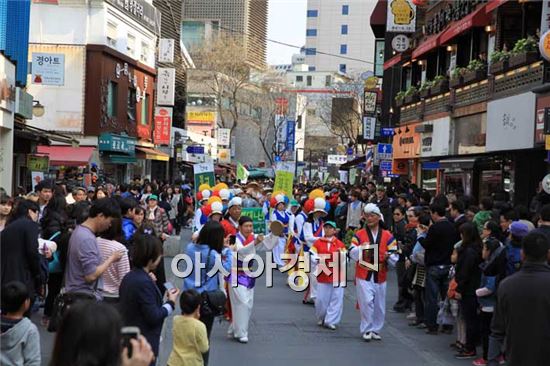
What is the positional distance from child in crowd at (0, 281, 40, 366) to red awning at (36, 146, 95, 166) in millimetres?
23845

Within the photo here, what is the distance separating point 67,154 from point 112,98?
7.51 metres

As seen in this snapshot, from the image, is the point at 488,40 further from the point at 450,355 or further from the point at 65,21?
the point at 65,21

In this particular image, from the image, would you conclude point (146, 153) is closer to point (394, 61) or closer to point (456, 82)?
point (394, 61)

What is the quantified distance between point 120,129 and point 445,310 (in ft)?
92.8

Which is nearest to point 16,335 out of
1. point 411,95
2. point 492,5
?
point 492,5

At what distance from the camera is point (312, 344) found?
10219mm

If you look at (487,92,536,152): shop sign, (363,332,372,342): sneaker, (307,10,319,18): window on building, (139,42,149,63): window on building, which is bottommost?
(363,332,372,342): sneaker

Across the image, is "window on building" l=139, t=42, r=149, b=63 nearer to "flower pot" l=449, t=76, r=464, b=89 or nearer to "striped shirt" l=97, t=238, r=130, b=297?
"flower pot" l=449, t=76, r=464, b=89

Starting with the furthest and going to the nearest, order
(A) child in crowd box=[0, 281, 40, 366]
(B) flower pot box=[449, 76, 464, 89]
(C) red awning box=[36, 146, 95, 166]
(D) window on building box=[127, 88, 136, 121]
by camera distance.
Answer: (D) window on building box=[127, 88, 136, 121]
(C) red awning box=[36, 146, 95, 166]
(B) flower pot box=[449, 76, 464, 89]
(A) child in crowd box=[0, 281, 40, 366]

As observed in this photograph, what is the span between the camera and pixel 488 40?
22734 mm

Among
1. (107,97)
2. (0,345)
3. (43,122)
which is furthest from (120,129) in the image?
(0,345)

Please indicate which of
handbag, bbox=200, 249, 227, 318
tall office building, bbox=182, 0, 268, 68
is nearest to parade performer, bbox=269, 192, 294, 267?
handbag, bbox=200, 249, 227, 318

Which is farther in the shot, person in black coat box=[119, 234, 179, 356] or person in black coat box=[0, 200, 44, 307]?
person in black coat box=[0, 200, 44, 307]

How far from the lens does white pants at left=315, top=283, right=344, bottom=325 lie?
11336mm
